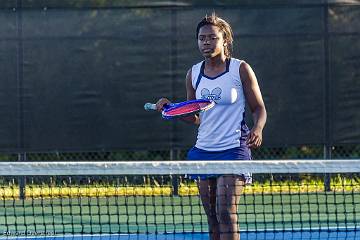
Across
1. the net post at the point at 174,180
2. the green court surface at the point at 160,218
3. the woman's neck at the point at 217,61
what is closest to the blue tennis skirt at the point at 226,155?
the woman's neck at the point at 217,61

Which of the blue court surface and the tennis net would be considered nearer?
the tennis net

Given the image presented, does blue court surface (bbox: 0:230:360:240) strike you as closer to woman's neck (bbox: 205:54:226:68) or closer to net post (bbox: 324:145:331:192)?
woman's neck (bbox: 205:54:226:68)

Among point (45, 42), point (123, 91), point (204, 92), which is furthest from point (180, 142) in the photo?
point (204, 92)

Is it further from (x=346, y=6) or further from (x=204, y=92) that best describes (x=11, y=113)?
(x=204, y=92)

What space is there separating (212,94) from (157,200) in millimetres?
4437

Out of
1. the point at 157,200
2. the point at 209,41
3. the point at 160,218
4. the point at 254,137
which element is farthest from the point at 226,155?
the point at 157,200

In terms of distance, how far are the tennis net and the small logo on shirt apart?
1.42ft

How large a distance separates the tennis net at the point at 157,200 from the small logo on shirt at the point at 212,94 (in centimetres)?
43

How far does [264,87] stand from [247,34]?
0.55 meters

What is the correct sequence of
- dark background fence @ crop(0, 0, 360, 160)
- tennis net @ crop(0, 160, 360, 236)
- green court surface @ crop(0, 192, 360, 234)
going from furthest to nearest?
dark background fence @ crop(0, 0, 360, 160), green court surface @ crop(0, 192, 360, 234), tennis net @ crop(0, 160, 360, 236)

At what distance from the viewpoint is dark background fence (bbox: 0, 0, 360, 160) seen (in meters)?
9.59

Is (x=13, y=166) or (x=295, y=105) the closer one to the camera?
(x=13, y=166)

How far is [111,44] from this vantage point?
9.61 metres

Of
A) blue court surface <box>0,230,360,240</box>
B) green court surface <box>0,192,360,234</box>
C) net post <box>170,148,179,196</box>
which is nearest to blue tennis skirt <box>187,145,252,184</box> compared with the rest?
green court surface <box>0,192,360,234</box>
